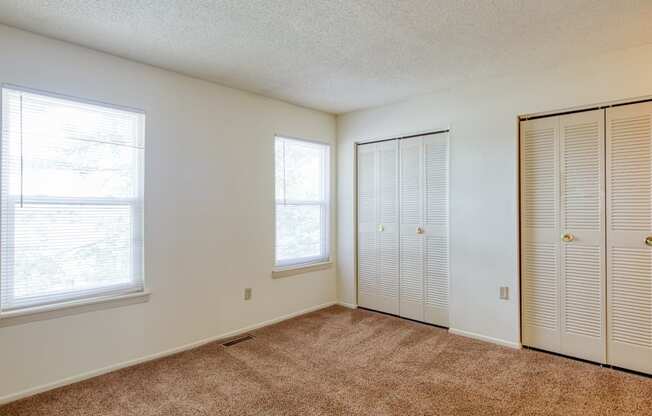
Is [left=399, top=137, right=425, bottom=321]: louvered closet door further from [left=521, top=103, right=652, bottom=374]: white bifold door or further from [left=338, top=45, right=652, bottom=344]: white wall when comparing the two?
[left=521, top=103, right=652, bottom=374]: white bifold door

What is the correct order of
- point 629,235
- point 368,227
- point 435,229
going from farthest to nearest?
point 368,227 < point 435,229 < point 629,235

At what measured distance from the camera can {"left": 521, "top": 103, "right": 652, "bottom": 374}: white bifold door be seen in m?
2.68

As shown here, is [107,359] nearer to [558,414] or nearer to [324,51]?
[324,51]

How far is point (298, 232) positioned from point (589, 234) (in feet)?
9.01

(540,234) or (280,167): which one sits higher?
(280,167)

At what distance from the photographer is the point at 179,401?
237 centimetres

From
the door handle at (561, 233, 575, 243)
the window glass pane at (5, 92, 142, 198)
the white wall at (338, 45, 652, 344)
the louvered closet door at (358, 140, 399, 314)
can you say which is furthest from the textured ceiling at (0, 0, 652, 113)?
the door handle at (561, 233, 575, 243)

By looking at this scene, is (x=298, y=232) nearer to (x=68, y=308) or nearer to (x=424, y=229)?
(x=424, y=229)

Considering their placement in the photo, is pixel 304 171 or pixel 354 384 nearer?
pixel 354 384

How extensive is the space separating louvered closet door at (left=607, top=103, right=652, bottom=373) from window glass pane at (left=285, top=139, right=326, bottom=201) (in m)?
2.81

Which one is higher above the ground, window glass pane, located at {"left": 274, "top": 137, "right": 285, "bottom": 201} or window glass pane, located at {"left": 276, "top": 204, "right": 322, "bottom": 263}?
window glass pane, located at {"left": 274, "top": 137, "right": 285, "bottom": 201}

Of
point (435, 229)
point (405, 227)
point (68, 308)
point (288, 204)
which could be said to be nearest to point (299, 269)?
point (288, 204)

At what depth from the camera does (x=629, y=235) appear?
2719mm

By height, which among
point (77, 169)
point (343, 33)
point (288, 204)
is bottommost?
point (288, 204)
